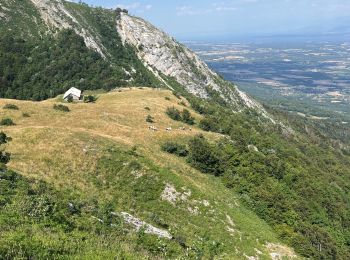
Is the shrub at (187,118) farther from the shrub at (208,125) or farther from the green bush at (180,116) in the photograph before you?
the shrub at (208,125)

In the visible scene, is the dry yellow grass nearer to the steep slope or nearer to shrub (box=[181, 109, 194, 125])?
shrub (box=[181, 109, 194, 125])

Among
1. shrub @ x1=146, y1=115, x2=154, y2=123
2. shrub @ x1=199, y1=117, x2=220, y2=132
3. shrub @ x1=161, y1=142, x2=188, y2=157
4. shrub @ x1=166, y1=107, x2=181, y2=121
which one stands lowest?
shrub @ x1=199, y1=117, x2=220, y2=132

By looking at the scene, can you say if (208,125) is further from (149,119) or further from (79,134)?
(79,134)

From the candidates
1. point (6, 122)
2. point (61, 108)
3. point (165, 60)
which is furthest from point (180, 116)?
point (165, 60)

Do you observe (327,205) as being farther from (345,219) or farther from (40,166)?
(40,166)

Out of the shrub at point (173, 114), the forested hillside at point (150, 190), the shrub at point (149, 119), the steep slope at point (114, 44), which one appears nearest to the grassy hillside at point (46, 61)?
the steep slope at point (114, 44)

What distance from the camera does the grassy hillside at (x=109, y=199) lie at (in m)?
21.9

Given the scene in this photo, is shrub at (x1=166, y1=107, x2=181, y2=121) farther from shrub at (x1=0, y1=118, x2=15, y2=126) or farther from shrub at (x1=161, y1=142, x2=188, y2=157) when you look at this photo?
shrub at (x1=0, y1=118, x2=15, y2=126)

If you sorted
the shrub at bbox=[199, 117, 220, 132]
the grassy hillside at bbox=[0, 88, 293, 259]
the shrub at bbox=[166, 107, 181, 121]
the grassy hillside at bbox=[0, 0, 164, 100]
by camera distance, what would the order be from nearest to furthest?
the grassy hillside at bbox=[0, 88, 293, 259]
the shrub at bbox=[166, 107, 181, 121]
the shrub at bbox=[199, 117, 220, 132]
the grassy hillside at bbox=[0, 0, 164, 100]

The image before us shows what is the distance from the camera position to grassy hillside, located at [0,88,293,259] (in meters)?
21.9

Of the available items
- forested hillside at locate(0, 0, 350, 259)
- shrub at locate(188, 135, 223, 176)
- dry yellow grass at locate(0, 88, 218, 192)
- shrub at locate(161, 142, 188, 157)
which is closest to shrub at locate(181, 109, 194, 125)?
forested hillside at locate(0, 0, 350, 259)

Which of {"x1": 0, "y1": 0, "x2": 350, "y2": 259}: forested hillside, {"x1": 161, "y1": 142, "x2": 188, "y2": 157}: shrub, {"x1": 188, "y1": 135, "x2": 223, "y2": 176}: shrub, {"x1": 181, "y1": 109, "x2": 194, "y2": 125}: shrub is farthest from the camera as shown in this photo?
{"x1": 181, "y1": 109, "x2": 194, "y2": 125}: shrub

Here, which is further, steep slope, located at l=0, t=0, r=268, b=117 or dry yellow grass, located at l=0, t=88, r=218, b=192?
steep slope, located at l=0, t=0, r=268, b=117

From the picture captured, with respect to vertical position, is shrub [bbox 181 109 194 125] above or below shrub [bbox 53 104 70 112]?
below
